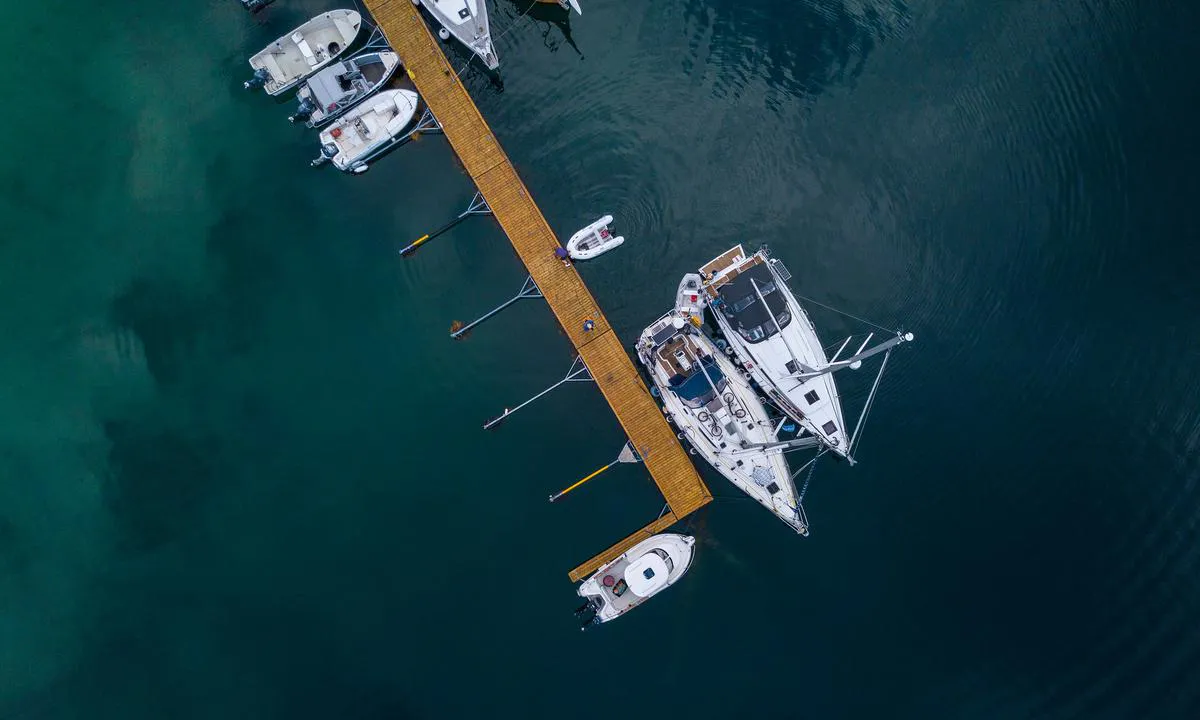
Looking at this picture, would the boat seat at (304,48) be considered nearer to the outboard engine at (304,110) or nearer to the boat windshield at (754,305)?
the outboard engine at (304,110)

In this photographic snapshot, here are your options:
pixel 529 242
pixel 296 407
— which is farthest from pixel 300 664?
pixel 529 242

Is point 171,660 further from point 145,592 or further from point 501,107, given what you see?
point 501,107

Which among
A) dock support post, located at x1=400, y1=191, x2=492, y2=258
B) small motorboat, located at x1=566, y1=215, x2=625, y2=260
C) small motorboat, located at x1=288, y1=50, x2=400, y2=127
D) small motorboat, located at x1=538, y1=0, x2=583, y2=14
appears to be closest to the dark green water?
dock support post, located at x1=400, y1=191, x2=492, y2=258

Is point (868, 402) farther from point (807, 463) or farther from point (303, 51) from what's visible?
point (303, 51)

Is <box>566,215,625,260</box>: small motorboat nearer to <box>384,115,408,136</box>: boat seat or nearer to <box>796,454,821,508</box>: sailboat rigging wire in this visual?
<box>384,115,408,136</box>: boat seat

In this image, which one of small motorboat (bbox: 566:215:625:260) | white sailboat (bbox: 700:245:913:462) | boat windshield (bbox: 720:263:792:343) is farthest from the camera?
small motorboat (bbox: 566:215:625:260)

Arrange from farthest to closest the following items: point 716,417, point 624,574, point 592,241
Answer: point 592,241
point 716,417
point 624,574

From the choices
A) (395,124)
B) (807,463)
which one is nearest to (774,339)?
(807,463)
